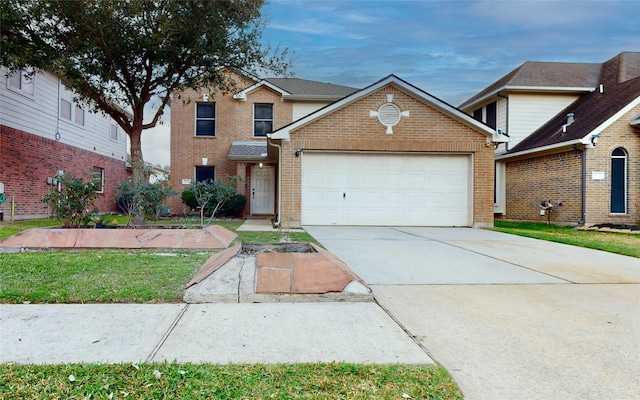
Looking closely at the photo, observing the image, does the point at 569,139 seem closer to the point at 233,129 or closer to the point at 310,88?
the point at 310,88

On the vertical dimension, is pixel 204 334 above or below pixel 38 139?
below

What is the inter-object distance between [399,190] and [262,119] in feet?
28.1

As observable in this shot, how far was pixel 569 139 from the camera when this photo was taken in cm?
1242

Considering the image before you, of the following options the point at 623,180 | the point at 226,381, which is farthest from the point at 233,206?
the point at 623,180

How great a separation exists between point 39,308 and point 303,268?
249 cm

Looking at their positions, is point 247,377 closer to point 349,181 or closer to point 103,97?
point 349,181

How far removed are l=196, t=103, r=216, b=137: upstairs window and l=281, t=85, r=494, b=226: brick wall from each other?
744 cm

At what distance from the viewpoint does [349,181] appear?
38.3 ft

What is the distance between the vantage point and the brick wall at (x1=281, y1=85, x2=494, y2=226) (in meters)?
11.2

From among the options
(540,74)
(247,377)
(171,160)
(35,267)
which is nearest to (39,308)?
(35,267)

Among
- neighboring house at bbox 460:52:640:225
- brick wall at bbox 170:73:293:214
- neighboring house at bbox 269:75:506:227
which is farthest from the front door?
neighboring house at bbox 460:52:640:225

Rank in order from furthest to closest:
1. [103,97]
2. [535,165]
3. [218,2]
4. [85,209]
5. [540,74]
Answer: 1. [540,74]
2. [535,165]
3. [103,97]
4. [218,2]
5. [85,209]

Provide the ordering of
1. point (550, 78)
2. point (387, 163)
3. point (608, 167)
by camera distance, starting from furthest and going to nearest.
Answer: point (550, 78), point (608, 167), point (387, 163)

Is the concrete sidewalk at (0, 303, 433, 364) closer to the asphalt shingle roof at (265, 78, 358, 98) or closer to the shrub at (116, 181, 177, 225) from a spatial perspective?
the shrub at (116, 181, 177, 225)
